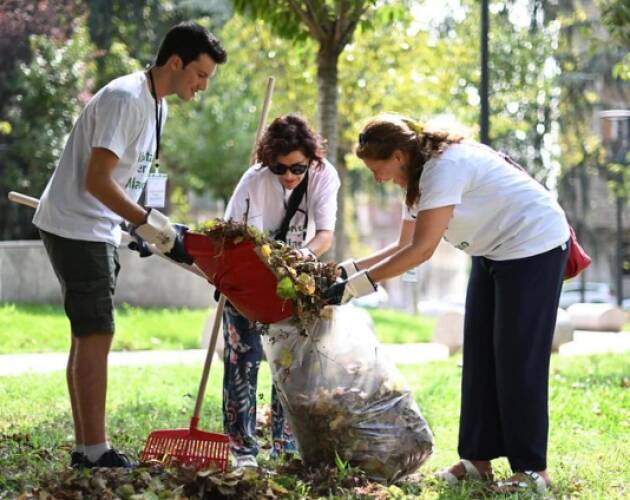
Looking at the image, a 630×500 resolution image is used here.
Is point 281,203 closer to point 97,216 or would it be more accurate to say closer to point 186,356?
point 97,216

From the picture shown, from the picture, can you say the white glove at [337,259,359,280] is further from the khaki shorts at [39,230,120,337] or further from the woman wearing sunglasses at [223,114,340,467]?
the khaki shorts at [39,230,120,337]

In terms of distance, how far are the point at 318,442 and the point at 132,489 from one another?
0.92 metres

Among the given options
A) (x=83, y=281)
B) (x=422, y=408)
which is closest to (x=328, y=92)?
(x=422, y=408)

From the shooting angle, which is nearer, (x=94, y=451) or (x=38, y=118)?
(x=94, y=451)

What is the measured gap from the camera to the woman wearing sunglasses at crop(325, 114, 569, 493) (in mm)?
4309

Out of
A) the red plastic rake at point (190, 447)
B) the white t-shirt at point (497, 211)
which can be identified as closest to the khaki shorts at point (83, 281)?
the red plastic rake at point (190, 447)

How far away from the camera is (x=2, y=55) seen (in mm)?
18453

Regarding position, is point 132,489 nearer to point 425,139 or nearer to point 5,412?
point 425,139

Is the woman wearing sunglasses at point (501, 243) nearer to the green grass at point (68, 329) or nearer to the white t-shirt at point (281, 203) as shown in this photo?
the white t-shirt at point (281, 203)

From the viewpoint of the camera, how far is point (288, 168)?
499 cm

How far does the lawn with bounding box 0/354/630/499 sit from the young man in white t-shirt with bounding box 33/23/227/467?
30 cm

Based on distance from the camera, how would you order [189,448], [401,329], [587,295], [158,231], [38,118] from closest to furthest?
[158,231]
[189,448]
[401,329]
[38,118]
[587,295]

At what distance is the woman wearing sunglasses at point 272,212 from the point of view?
498cm

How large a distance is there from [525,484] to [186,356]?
5.74 metres
